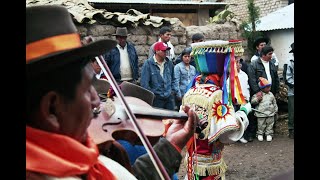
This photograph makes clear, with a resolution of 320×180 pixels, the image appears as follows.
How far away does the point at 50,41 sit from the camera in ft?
4.35

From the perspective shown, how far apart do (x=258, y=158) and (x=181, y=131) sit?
462cm

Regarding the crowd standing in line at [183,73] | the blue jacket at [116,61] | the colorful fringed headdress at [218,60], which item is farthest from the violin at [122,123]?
the crowd standing in line at [183,73]

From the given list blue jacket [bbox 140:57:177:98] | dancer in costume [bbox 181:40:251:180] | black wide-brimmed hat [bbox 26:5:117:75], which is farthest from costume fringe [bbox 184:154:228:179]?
black wide-brimmed hat [bbox 26:5:117:75]

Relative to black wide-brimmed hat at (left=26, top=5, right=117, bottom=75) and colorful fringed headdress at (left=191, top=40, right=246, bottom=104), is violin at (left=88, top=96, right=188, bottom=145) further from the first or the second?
colorful fringed headdress at (left=191, top=40, right=246, bottom=104)

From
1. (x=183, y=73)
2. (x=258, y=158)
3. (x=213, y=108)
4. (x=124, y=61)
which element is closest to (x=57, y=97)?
(x=213, y=108)

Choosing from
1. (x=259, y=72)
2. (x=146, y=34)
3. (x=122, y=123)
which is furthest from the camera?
(x=146, y=34)

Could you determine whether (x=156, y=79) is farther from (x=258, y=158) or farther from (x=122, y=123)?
(x=122, y=123)

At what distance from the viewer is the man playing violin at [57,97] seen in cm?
130

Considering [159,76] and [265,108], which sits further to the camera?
[265,108]

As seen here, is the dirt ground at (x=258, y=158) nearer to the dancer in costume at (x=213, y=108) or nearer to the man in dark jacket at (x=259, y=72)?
the man in dark jacket at (x=259, y=72)

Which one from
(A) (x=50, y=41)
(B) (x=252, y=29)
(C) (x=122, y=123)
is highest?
(A) (x=50, y=41)

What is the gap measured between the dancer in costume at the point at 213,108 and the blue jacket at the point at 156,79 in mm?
2304
